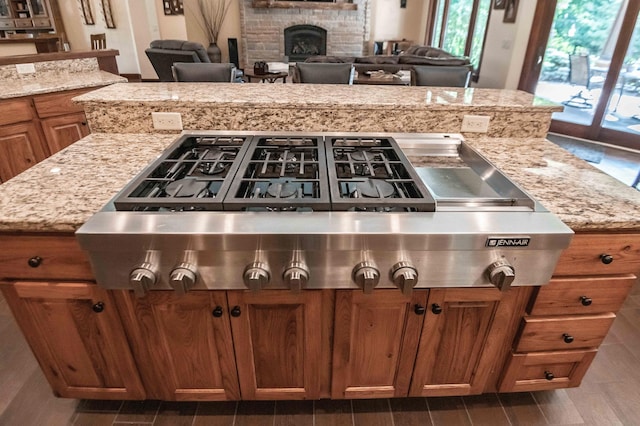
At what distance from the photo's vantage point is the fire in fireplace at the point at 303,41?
7.80 m

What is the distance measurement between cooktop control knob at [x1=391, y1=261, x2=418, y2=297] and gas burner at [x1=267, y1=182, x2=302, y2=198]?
1.08 feet

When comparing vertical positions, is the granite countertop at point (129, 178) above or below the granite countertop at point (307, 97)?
below

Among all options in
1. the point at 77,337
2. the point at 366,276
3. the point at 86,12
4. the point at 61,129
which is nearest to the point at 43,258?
the point at 77,337

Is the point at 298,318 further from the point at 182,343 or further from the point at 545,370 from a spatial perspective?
the point at 545,370

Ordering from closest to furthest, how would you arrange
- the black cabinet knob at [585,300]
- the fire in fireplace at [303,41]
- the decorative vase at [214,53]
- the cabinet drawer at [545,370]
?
the black cabinet knob at [585,300], the cabinet drawer at [545,370], the decorative vase at [214,53], the fire in fireplace at [303,41]

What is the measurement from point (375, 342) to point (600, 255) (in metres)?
0.69

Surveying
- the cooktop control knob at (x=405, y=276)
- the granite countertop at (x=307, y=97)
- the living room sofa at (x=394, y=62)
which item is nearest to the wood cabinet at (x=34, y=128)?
the granite countertop at (x=307, y=97)

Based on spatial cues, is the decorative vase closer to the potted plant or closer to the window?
the potted plant

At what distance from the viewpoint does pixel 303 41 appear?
312 inches

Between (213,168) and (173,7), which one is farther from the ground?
(173,7)

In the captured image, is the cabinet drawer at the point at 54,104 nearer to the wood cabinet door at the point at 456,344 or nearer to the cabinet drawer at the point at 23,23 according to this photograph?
the wood cabinet door at the point at 456,344

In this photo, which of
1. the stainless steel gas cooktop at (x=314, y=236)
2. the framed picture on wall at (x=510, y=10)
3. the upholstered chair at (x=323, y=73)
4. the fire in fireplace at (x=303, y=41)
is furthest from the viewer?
the fire in fireplace at (x=303, y=41)

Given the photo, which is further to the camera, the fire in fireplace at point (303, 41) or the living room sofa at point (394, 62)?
the fire in fireplace at point (303, 41)

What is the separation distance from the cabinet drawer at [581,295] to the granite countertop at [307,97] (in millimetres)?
749
